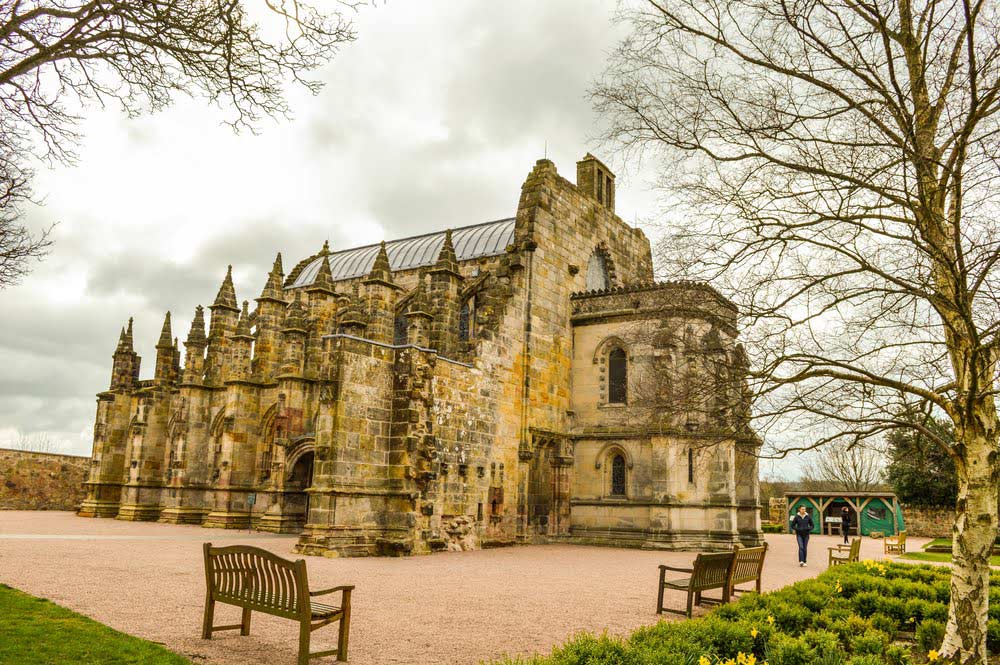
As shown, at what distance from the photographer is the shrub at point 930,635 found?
9055 millimetres

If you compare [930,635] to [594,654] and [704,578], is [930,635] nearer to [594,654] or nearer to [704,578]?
[704,578]

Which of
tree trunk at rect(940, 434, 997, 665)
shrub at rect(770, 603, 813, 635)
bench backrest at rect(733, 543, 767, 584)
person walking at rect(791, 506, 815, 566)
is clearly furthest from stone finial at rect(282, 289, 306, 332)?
tree trunk at rect(940, 434, 997, 665)

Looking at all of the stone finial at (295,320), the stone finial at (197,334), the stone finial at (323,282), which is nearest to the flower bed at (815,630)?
the stone finial at (295,320)

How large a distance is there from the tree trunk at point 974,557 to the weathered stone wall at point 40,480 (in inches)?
1537

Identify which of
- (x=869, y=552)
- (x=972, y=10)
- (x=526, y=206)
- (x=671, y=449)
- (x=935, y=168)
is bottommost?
(x=869, y=552)

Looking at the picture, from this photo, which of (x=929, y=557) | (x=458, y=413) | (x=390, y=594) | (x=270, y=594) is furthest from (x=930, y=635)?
(x=929, y=557)

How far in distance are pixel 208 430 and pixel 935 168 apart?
27.5 m

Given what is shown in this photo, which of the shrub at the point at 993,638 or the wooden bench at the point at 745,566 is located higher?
the wooden bench at the point at 745,566

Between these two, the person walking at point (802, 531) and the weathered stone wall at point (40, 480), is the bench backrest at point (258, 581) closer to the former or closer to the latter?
the person walking at point (802, 531)

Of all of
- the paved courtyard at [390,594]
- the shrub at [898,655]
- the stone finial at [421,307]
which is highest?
the stone finial at [421,307]

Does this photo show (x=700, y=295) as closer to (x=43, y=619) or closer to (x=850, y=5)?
(x=850, y=5)

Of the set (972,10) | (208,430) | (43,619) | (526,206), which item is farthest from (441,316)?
(972,10)

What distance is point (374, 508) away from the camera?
18297 millimetres

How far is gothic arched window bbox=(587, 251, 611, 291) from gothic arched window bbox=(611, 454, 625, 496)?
22.0 feet
